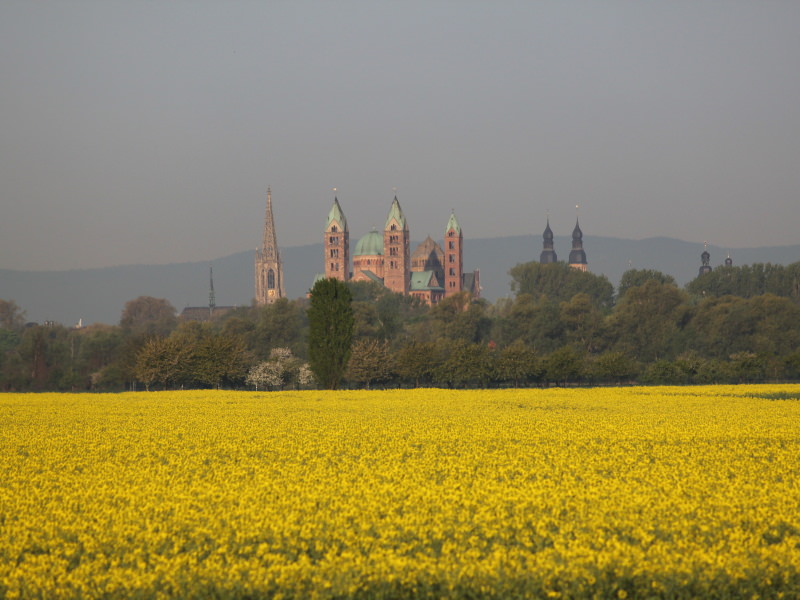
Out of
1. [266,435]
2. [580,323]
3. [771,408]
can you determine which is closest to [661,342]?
[580,323]

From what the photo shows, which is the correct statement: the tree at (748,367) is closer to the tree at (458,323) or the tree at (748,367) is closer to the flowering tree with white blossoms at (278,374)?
the flowering tree with white blossoms at (278,374)

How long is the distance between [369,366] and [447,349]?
81.1 ft

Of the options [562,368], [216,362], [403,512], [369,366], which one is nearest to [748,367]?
[562,368]

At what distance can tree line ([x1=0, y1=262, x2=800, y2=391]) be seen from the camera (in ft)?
326

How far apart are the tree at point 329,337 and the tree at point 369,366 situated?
18.0 m

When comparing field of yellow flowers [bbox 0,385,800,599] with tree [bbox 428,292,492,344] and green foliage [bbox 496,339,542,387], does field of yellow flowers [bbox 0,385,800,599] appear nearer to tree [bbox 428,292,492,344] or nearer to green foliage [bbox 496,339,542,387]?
green foliage [bbox 496,339,542,387]

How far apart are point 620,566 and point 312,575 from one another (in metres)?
5.14

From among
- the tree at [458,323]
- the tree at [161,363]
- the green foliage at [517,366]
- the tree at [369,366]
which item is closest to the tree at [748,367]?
the green foliage at [517,366]

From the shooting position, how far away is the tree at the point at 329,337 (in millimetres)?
83500

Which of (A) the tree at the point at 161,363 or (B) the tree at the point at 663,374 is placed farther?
(B) the tree at the point at 663,374

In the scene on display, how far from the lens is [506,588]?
16.3 metres

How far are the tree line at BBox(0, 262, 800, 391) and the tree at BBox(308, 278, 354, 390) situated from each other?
0.33 feet

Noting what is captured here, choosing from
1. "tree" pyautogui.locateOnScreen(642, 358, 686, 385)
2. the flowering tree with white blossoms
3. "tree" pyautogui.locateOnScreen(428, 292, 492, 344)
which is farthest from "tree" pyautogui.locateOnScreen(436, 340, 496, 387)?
"tree" pyautogui.locateOnScreen(428, 292, 492, 344)

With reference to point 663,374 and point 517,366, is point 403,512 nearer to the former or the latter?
point 517,366
